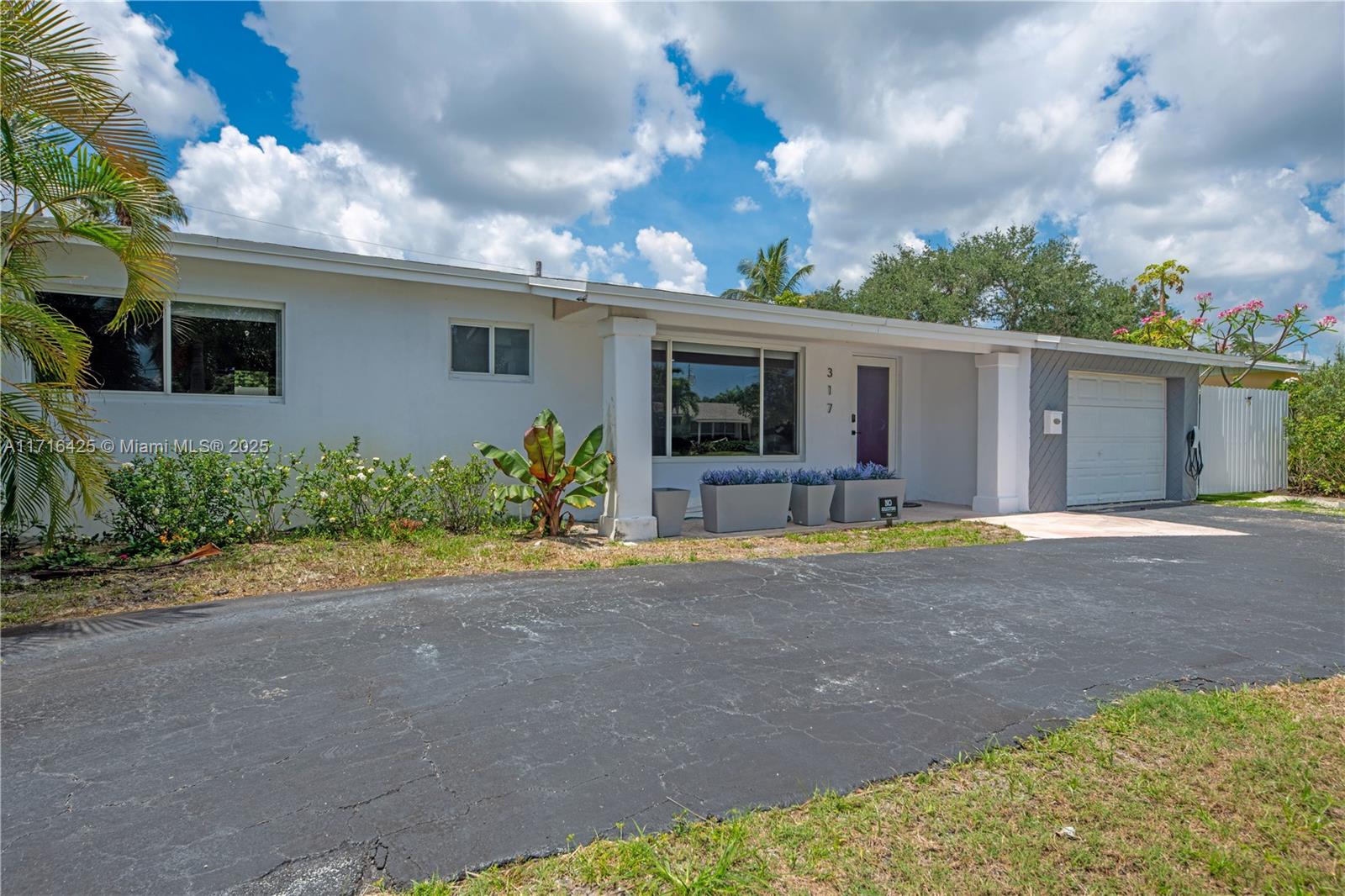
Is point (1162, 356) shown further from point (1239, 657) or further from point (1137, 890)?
point (1137, 890)

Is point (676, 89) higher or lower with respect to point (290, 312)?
higher

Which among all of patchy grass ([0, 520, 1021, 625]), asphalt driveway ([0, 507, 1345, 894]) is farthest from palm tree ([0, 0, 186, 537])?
asphalt driveway ([0, 507, 1345, 894])

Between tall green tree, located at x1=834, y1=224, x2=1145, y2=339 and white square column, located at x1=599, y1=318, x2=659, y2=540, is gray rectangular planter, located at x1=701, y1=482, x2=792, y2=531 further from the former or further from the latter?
tall green tree, located at x1=834, y1=224, x2=1145, y2=339

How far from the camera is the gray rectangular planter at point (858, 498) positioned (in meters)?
10.2

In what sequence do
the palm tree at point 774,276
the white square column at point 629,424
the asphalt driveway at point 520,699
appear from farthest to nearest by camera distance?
the palm tree at point 774,276, the white square column at point 629,424, the asphalt driveway at point 520,699

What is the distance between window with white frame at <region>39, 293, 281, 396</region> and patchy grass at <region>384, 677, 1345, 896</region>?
288 inches

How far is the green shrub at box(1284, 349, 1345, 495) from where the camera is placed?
45.7 feet

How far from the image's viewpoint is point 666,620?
5.09m

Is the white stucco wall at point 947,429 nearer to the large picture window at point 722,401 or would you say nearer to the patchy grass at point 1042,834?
the large picture window at point 722,401

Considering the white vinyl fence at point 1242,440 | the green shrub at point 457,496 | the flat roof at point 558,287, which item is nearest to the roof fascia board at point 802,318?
the flat roof at point 558,287

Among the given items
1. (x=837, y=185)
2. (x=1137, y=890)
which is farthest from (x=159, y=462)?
(x=837, y=185)

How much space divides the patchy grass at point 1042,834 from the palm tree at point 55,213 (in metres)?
5.26

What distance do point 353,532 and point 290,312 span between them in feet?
8.64

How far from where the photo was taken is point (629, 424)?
27.7ft
